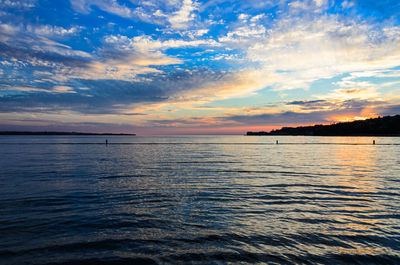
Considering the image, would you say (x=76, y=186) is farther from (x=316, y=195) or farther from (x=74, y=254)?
(x=316, y=195)

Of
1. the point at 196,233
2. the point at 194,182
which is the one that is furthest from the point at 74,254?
the point at 194,182

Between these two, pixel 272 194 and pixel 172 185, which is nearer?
pixel 272 194

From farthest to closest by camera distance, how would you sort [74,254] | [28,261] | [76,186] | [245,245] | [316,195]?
1. [76,186]
2. [316,195]
3. [245,245]
4. [74,254]
5. [28,261]

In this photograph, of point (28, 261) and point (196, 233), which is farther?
point (196, 233)

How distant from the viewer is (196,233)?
9.30 meters

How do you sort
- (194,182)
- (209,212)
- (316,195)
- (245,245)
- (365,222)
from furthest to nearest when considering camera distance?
1. (194,182)
2. (316,195)
3. (209,212)
4. (365,222)
5. (245,245)

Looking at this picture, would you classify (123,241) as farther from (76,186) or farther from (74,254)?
(76,186)

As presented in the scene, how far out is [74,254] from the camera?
7.59m

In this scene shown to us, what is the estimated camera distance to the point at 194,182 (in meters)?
Result: 21.1


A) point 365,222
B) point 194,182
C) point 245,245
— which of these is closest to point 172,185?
point 194,182

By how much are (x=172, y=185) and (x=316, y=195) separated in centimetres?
1129

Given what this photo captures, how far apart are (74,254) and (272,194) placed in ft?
41.7


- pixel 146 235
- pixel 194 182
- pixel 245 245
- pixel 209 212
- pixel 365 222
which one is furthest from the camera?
pixel 194 182

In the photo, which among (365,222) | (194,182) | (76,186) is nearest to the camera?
(365,222)
